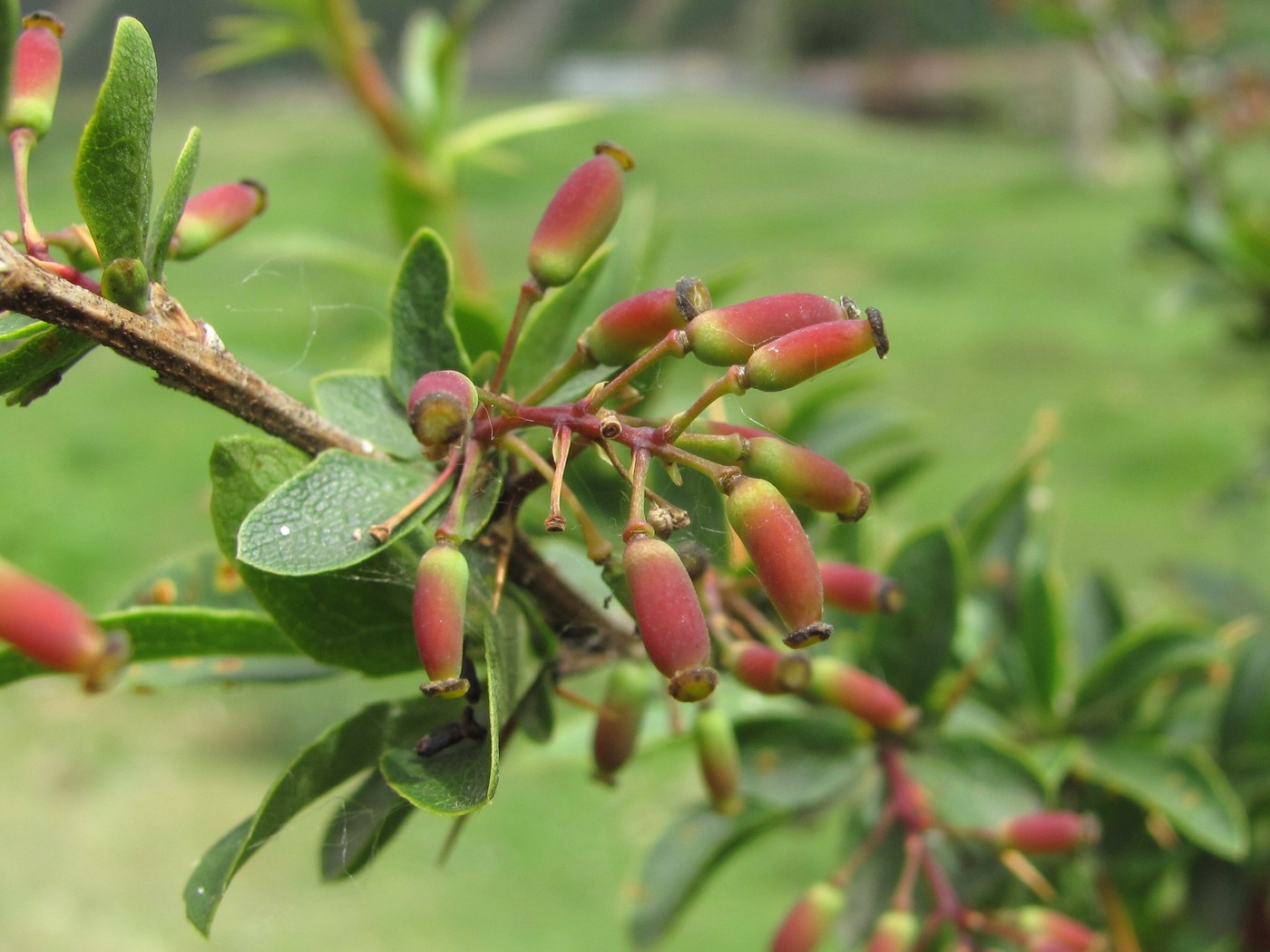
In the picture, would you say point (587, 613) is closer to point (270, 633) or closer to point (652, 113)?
point (270, 633)

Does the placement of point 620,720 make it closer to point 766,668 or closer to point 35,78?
point 766,668

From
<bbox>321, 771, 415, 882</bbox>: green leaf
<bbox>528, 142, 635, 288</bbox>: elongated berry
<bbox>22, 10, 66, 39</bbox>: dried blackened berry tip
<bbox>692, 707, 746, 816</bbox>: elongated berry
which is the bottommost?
<bbox>692, 707, 746, 816</bbox>: elongated berry

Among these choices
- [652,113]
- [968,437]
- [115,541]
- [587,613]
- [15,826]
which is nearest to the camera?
[587,613]

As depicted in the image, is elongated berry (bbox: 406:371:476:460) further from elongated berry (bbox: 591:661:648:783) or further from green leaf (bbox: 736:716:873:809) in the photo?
green leaf (bbox: 736:716:873:809)

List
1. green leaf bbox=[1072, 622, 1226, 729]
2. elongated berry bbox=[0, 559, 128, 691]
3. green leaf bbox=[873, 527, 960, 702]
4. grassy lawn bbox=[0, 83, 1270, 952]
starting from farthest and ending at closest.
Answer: grassy lawn bbox=[0, 83, 1270, 952]
green leaf bbox=[1072, 622, 1226, 729]
green leaf bbox=[873, 527, 960, 702]
elongated berry bbox=[0, 559, 128, 691]

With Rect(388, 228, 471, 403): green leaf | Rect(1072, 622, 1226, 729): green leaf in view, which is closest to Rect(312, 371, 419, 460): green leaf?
Rect(388, 228, 471, 403): green leaf

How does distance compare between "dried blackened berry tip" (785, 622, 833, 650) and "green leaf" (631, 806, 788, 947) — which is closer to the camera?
"dried blackened berry tip" (785, 622, 833, 650)

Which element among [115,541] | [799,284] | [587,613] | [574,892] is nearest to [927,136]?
[799,284]
